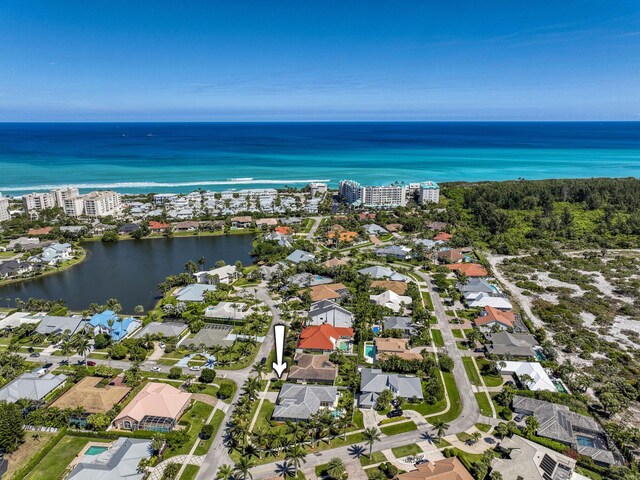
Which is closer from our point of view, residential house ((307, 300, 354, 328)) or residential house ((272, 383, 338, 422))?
residential house ((272, 383, 338, 422))

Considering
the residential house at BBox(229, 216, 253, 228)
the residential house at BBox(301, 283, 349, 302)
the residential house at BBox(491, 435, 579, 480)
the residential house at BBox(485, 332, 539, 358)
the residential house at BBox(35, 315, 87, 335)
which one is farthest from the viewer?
the residential house at BBox(229, 216, 253, 228)

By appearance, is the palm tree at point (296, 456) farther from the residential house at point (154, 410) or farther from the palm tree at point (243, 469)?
the residential house at point (154, 410)

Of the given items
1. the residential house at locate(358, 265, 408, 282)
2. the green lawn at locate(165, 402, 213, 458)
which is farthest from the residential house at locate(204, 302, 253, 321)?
the residential house at locate(358, 265, 408, 282)

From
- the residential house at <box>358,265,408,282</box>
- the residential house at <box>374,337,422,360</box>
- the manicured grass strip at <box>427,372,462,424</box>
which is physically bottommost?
the manicured grass strip at <box>427,372,462,424</box>

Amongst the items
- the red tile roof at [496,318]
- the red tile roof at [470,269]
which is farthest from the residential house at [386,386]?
the red tile roof at [470,269]

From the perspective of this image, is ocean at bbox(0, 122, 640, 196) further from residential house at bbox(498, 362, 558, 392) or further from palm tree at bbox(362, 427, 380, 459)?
palm tree at bbox(362, 427, 380, 459)

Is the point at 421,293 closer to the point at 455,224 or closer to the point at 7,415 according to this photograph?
the point at 455,224

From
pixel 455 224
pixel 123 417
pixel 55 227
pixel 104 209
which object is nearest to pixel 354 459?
pixel 123 417
